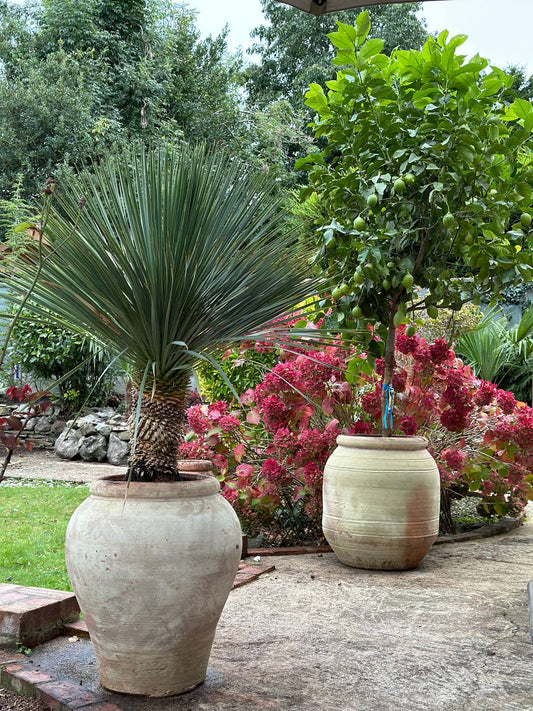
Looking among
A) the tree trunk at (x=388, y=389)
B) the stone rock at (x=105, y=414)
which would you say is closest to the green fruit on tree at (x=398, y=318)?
the tree trunk at (x=388, y=389)

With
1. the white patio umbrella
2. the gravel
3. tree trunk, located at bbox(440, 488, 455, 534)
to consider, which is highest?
the white patio umbrella

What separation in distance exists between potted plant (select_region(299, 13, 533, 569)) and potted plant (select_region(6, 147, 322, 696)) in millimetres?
1082

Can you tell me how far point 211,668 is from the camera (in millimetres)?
2244

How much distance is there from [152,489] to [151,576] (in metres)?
0.24

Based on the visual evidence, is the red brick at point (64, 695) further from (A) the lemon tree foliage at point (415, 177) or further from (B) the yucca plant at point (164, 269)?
(A) the lemon tree foliage at point (415, 177)

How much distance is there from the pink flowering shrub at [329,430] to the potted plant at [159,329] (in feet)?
5.71

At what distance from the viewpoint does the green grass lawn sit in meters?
3.26

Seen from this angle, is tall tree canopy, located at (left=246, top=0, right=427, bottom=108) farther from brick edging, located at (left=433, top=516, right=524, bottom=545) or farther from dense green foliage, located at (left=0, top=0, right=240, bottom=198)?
brick edging, located at (left=433, top=516, right=524, bottom=545)

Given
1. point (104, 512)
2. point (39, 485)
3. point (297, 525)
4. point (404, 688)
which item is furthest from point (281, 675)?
point (39, 485)

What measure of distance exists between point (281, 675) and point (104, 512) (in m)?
0.76

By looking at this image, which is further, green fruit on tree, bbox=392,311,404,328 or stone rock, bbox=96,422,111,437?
stone rock, bbox=96,422,111,437

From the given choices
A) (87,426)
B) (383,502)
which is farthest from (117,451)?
(383,502)

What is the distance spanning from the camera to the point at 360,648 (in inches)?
96.3

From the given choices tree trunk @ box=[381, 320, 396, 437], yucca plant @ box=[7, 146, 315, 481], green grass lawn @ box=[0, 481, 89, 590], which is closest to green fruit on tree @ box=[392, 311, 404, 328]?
tree trunk @ box=[381, 320, 396, 437]
